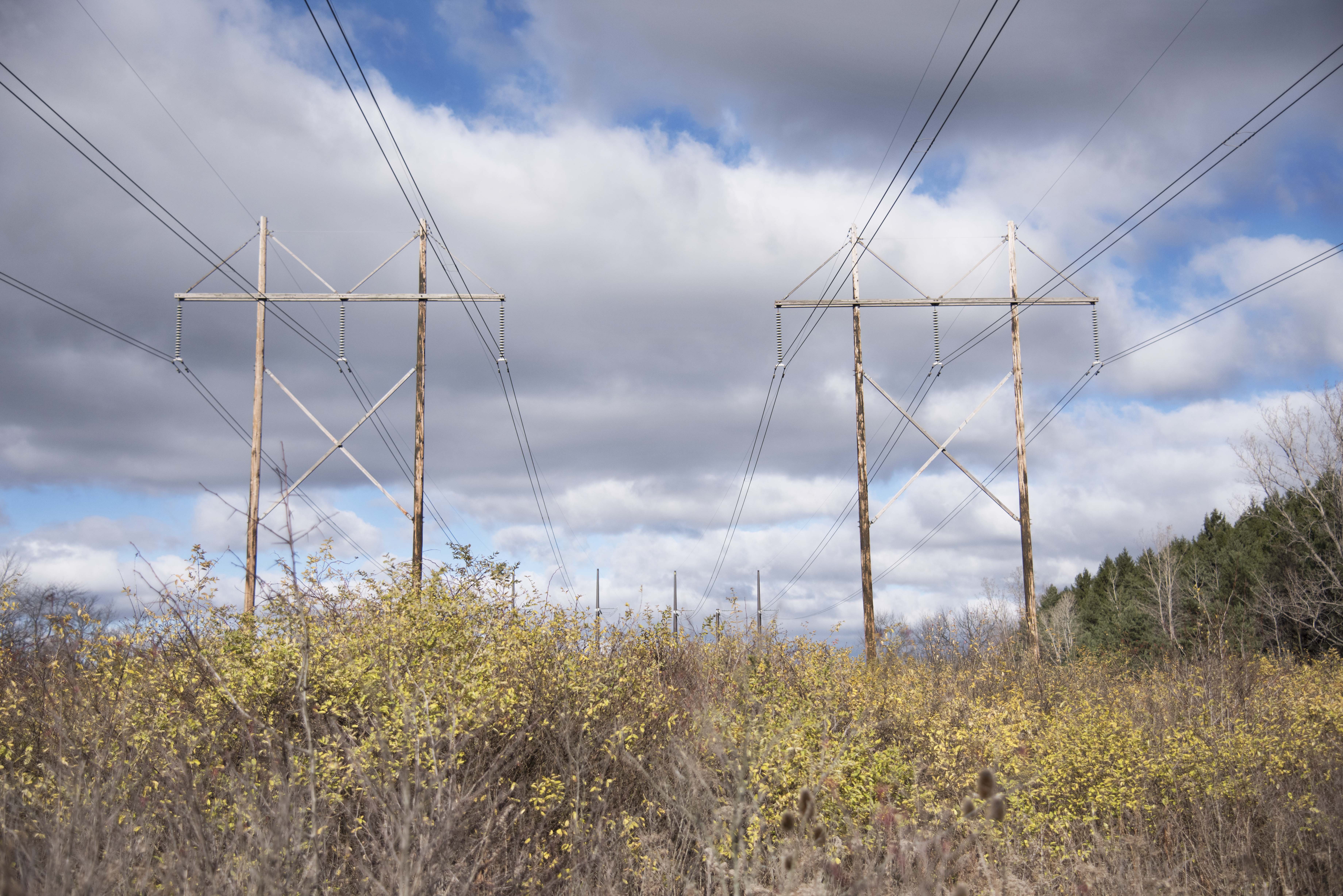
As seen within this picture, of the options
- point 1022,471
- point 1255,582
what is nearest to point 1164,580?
point 1255,582

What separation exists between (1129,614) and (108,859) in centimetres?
5388

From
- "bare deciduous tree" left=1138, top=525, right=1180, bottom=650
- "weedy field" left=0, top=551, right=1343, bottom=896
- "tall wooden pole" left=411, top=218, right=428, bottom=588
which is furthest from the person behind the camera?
"bare deciduous tree" left=1138, top=525, right=1180, bottom=650

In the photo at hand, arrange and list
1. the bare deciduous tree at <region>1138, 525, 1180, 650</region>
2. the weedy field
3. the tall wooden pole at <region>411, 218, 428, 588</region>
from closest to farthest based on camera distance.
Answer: the weedy field < the tall wooden pole at <region>411, 218, 428, 588</region> < the bare deciduous tree at <region>1138, 525, 1180, 650</region>

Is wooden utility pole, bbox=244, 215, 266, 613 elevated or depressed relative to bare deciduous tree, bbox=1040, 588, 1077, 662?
elevated

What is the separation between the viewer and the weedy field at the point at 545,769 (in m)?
5.75

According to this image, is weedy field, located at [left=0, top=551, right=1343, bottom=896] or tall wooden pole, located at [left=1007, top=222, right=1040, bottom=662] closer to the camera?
weedy field, located at [left=0, top=551, right=1343, bottom=896]

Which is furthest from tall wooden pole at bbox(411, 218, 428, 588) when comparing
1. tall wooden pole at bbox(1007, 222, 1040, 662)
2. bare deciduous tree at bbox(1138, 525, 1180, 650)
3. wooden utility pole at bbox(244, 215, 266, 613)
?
bare deciduous tree at bbox(1138, 525, 1180, 650)

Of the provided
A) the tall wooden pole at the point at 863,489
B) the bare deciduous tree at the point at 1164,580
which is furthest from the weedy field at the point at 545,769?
the bare deciduous tree at the point at 1164,580

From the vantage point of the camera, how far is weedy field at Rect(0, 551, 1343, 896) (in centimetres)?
575

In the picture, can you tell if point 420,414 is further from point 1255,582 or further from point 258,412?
point 1255,582

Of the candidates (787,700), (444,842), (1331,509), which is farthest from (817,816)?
(1331,509)

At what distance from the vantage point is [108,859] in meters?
5.22

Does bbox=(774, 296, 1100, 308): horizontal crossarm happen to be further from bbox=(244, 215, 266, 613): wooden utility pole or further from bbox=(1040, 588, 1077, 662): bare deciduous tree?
bbox=(1040, 588, 1077, 662): bare deciduous tree

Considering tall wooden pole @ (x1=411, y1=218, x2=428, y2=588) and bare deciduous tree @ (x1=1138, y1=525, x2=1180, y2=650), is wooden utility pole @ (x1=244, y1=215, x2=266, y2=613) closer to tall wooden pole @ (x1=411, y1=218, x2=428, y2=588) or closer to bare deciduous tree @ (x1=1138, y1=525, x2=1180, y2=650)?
tall wooden pole @ (x1=411, y1=218, x2=428, y2=588)
